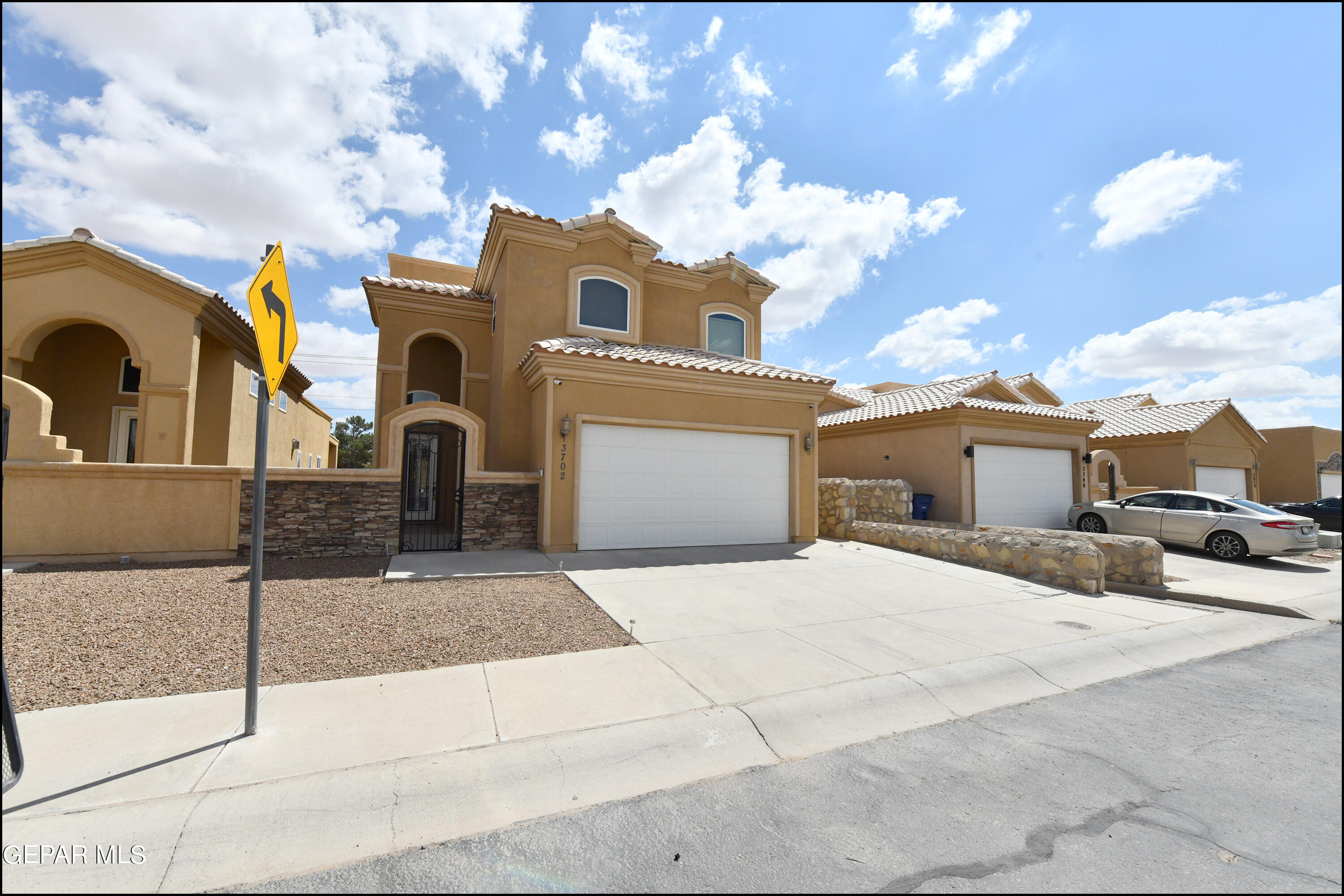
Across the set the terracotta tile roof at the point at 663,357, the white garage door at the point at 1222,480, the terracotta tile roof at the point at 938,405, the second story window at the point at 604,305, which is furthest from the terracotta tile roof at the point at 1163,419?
the second story window at the point at 604,305

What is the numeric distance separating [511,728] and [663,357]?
29.2ft

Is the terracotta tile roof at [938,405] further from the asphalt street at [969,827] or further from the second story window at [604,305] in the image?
the asphalt street at [969,827]

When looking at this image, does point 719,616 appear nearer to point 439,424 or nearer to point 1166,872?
point 1166,872

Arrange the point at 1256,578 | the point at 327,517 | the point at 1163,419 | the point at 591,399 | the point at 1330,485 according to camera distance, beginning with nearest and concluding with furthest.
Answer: the point at 1256,578 → the point at 327,517 → the point at 591,399 → the point at 1163,419 → the point at 1330,485

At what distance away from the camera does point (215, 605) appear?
691cm

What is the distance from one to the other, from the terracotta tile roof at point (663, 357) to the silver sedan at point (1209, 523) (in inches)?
313

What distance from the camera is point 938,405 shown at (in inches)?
607

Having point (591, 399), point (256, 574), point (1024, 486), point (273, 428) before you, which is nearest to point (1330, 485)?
point (1024, 486)

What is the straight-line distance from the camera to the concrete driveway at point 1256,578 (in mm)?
7957

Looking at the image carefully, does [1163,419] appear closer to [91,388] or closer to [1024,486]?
[1024,486]

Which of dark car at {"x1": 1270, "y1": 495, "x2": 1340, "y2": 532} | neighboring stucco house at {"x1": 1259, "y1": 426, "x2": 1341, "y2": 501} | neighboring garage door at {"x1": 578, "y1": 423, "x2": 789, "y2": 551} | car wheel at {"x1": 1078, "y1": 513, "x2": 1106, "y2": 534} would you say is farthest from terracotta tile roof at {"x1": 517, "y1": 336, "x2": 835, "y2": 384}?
neighboring stucco house at {"x1": 1259, "y1": 426, "x2": 1341, "y2": 501}

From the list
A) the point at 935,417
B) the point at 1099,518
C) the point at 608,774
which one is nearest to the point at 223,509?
the point at 608,774

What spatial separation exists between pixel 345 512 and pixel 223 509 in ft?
6.02

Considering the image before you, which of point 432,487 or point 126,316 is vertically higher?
point 126,316
